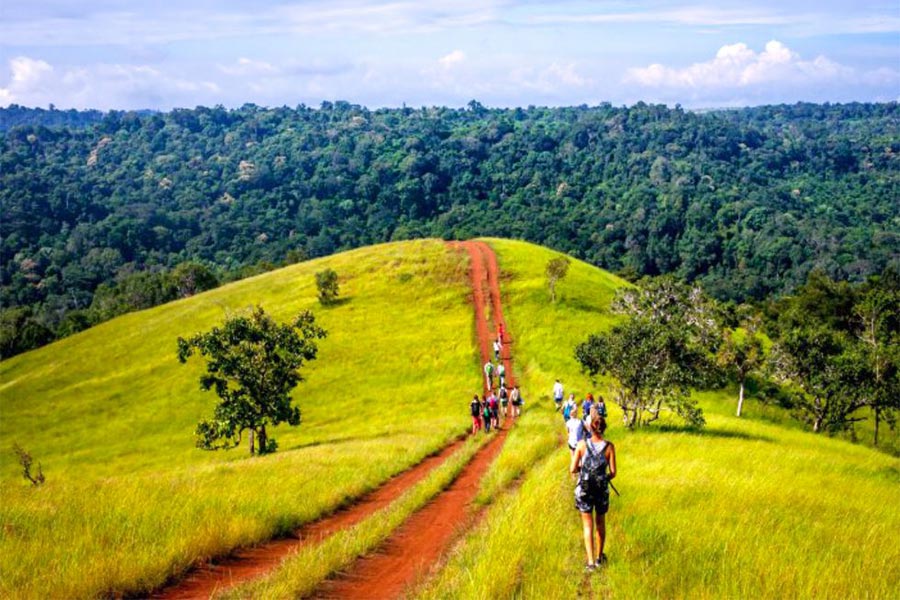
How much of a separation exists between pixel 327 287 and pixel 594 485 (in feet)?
187

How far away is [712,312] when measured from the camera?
47.8 meters

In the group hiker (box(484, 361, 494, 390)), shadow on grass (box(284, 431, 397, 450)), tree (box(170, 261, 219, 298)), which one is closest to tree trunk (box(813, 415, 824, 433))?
hiker (box(484, 361, 494, 390))

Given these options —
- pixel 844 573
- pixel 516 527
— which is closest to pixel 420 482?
pixel 516 527

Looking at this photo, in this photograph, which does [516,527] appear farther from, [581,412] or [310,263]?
[310,263]

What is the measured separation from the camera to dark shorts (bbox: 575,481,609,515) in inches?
389

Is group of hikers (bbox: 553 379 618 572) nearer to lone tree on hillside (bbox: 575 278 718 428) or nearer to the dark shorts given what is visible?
the dark shorts

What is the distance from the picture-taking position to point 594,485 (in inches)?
393

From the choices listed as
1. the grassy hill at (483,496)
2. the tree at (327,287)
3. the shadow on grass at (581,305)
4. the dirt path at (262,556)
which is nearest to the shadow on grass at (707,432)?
the grassy hill at (483,496)

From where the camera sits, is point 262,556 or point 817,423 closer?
point 262,556

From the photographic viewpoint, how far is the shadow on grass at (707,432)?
1017 inches

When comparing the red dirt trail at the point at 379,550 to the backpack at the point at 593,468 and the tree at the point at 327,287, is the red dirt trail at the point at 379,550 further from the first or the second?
the tree at the point at 327,287

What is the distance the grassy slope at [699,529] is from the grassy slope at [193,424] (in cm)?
454

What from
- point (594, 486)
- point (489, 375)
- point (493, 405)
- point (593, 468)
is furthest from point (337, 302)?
point (594, 486)

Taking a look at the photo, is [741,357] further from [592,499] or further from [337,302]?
[592,499]
